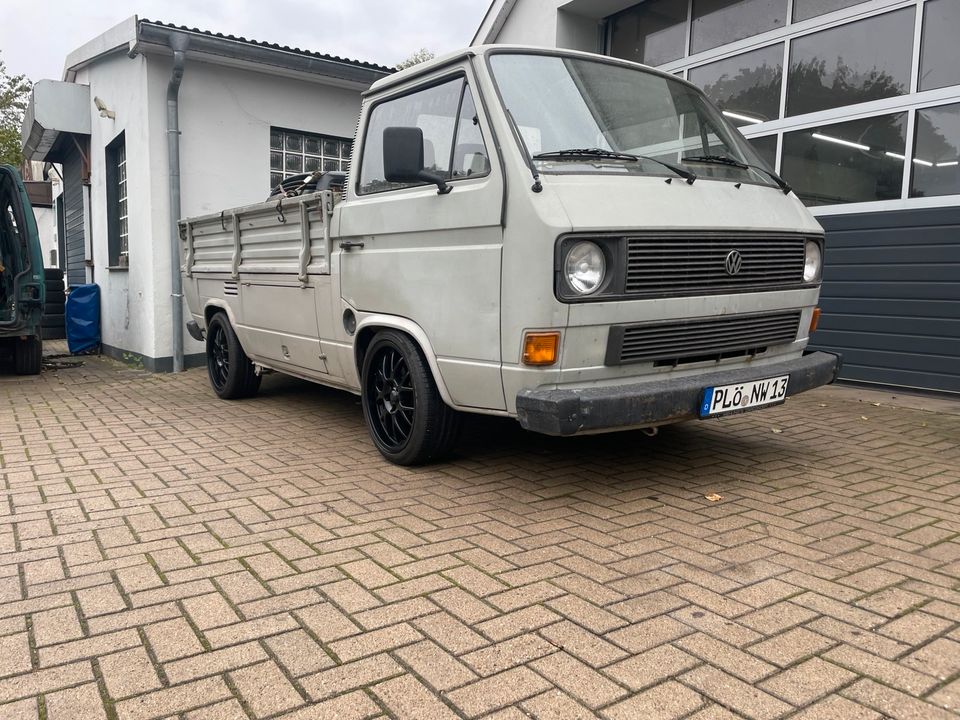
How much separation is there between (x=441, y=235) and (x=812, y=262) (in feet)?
6.97

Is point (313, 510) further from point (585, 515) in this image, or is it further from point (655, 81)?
point (655, 81)

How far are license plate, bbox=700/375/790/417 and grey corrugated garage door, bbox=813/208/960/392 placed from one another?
3.63m

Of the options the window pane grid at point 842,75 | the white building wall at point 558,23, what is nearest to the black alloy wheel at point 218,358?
the white building wall at point 558,23

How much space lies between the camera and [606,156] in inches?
150

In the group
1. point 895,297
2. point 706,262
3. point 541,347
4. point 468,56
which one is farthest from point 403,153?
point 895,297

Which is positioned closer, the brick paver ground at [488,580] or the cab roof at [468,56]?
the brick paver ground at [488,580]

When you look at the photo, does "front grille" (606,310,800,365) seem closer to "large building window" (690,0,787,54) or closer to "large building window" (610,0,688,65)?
"large building window" (690,0,787,54)

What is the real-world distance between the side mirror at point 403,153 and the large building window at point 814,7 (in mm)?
5700

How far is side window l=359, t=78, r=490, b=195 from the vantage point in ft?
13.0

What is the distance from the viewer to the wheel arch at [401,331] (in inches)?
159

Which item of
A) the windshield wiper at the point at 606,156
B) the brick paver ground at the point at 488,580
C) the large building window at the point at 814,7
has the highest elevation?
the large building window at the point at 814,7

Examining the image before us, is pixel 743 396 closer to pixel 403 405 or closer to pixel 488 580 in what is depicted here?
pixel 488 580

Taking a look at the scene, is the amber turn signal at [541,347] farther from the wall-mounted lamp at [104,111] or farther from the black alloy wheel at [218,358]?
the wall-mounted lamp at [104,111]

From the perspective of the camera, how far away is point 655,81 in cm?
462
